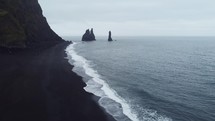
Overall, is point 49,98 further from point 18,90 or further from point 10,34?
point 10,34

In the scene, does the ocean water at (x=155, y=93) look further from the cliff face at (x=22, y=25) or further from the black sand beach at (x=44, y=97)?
the cliff face at (x=22, y=25)

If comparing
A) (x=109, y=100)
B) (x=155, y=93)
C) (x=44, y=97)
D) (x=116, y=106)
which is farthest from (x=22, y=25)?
(x=116, y=106)

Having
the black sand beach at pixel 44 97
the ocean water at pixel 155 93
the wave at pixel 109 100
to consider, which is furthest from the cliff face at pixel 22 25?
the wave at pixel 109 100

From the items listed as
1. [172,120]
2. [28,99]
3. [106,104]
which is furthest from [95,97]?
[172,120]

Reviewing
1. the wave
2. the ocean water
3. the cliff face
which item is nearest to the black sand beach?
the wave

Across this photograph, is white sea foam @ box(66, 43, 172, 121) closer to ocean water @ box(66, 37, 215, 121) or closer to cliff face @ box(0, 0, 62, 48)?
ocean water @ box(66, 37, 215, 121)
